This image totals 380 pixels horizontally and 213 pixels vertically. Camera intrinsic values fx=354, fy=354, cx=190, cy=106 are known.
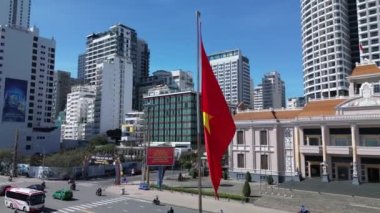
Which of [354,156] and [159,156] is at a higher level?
[354,156]

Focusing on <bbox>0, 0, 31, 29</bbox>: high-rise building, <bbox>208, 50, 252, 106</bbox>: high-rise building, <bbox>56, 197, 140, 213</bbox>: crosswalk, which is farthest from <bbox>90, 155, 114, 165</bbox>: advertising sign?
<bbox>0, 0, 31, 29</bbox>: high-rise building

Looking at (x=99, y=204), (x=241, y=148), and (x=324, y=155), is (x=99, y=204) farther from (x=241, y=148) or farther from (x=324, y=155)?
(x=324, y=155)

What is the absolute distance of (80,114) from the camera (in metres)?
163

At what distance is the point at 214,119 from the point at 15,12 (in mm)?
203119

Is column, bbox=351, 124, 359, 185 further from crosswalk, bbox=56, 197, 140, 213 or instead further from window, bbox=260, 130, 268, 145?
crosswalk, bbox=56, 197, 140, 213

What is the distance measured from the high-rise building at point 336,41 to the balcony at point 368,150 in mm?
66475

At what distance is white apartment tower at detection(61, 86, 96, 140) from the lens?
6073 inches

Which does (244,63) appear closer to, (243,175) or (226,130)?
(243,175)

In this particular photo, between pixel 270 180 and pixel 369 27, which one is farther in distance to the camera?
→ pixel 369 27

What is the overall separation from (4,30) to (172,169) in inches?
2824

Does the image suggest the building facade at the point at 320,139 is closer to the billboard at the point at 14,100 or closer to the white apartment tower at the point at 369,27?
the white apartment tower at the point at 369,27

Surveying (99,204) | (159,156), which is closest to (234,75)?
(159,156)

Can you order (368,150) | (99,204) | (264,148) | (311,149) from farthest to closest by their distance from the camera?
1. (264,148)
2. (311,149)
3. (368,150)
4. (99,204)

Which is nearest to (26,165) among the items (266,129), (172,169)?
(172,169)
